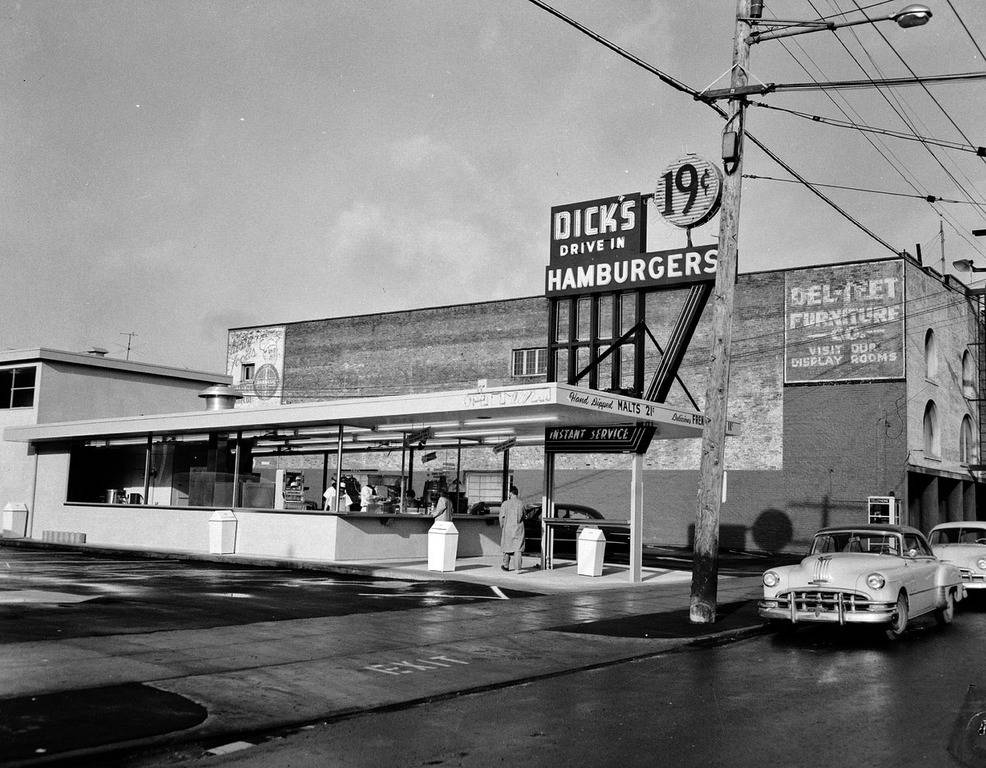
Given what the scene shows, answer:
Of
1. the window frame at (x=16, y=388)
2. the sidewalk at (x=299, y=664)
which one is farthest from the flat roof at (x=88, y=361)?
the sidewalk at (x=299, y=664)

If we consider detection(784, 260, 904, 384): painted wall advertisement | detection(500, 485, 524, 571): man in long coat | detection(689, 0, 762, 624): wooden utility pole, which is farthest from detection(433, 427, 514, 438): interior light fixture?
detection(784, 260, 904, 384): painted wall advertisement

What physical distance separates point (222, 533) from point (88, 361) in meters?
11.5

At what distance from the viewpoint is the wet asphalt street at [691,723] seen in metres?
6.71

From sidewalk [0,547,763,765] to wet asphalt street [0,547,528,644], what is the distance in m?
0.73

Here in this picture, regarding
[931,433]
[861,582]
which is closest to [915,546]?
[861,582]

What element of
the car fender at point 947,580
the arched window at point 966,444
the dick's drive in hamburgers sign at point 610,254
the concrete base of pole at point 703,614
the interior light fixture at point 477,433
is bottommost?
the concrete base of pole at point 703,614

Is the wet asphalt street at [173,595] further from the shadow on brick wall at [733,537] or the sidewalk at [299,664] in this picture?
the shadow on brick wall at [733,537]

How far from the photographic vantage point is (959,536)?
65.3ft

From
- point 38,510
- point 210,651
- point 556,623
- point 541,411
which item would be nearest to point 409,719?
point 210,651

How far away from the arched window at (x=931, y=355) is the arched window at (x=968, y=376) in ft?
15.4

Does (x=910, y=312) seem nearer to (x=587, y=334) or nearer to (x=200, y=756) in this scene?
(x=587, y=334)

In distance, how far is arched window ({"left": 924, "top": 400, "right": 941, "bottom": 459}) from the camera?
36.2m

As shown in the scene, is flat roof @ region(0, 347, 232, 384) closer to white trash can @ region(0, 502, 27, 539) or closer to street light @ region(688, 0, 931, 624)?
white trash can @ region(0, 502, 27, 539)

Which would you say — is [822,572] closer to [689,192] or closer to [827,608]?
[827,608]
